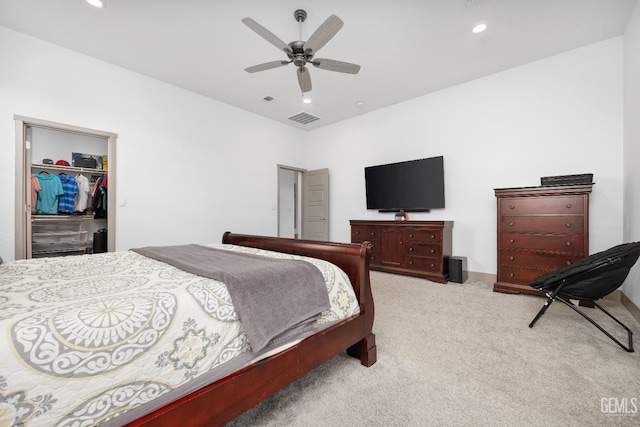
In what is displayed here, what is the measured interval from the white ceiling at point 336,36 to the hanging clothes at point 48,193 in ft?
5.74

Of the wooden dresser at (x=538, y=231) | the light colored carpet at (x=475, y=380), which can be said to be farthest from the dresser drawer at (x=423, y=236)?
the light colored carpet at (x=475, y=380)

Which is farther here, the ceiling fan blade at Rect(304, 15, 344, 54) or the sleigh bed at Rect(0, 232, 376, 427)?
the ceiling fan blade at Rect(304, 15, 344, 54)

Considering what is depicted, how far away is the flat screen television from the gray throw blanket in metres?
3.39

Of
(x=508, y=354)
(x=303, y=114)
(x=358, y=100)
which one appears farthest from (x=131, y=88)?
(x=508, y=354)

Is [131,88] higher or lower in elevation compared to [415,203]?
higher

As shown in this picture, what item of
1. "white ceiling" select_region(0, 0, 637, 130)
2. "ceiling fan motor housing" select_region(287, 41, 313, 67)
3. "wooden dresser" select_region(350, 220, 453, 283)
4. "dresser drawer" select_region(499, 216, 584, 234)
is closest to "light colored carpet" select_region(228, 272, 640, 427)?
"dresser drawer" select_region(499, 216, 584, 234)

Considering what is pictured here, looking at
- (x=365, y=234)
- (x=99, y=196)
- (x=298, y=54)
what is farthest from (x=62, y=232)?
(x=365, y=234)

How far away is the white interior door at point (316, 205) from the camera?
5.79 meters

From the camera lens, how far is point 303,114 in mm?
5258

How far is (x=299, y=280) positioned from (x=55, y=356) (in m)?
0.94

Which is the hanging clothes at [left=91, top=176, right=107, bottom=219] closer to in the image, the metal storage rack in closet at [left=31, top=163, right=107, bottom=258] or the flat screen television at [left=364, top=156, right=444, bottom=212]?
the metal storage rack in closet at [left=31, top=163, right=107, bottom=258]

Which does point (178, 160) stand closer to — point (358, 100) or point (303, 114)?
point (303, 114)

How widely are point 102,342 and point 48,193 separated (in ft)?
13.7

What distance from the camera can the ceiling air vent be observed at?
5.30 m
